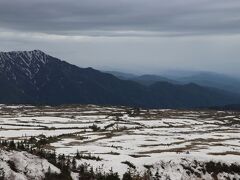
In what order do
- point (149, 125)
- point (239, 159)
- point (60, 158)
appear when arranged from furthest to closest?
point (149, 125)
point (239, 159)
point (60, 158)

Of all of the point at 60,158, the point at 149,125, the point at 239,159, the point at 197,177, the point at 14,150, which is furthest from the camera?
the point at 149,125

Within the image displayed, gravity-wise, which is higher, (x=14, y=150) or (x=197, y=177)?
(x=14, y=150)

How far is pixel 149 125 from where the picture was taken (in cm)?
14550

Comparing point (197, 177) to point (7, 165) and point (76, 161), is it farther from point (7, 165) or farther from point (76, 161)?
point (7, 165)

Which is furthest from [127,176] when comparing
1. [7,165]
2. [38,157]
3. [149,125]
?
[149,125]

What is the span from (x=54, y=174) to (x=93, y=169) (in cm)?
485

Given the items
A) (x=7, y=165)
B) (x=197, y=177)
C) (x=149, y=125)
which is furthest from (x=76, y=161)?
(x=149, y=125)

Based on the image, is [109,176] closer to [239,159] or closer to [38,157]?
[38,157]

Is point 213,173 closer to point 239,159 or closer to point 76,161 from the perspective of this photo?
point 239,159

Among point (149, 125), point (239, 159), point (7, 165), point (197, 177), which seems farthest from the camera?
point (149, 125)

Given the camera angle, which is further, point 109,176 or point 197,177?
point 197,177

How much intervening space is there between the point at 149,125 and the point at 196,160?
9616 cm

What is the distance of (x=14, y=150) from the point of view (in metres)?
40.4

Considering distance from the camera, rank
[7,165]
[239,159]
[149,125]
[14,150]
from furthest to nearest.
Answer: [149,125] → [239,159] → [14,150] → [7,165]
